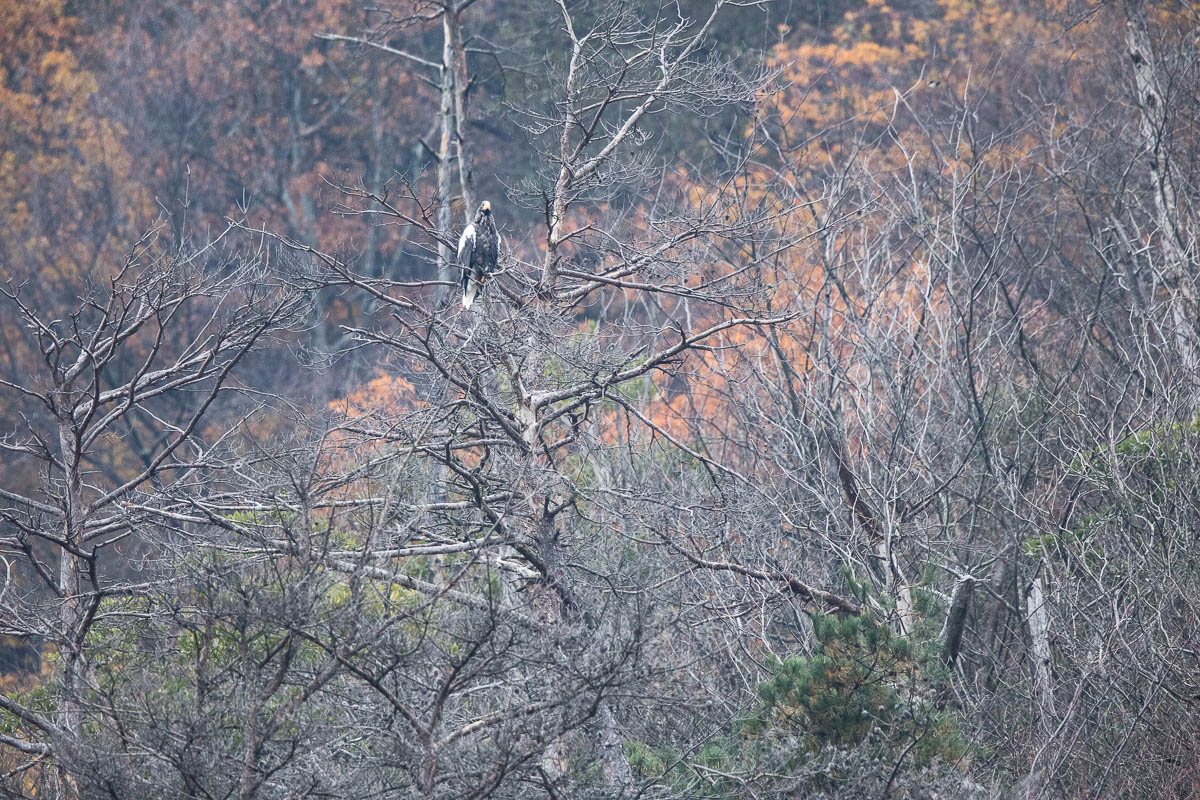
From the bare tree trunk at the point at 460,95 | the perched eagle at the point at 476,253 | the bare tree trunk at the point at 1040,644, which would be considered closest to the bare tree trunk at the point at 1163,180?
the bare tree trunk at the point at 1040,644

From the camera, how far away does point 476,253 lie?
8.22 meters

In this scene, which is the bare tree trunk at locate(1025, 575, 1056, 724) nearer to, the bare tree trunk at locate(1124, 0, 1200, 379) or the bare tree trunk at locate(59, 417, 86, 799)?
the bare tree trunk at locate(1124, 0, 1200, 379)

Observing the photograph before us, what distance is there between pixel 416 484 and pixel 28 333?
18617 millimetres

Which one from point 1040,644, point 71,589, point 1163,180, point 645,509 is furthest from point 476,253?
point 1163,180

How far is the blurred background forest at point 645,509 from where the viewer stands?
233 inches

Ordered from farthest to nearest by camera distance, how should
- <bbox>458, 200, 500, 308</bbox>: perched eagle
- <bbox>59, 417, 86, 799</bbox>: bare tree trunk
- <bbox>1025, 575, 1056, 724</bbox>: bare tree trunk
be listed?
<bbox>1025, 575, 1056, 724</bbox>: bare tree trunk → <bbox>458, 200, 500, 308</bbox>: perched eagle → <bbox>59, 417, 86, 799</bbox>: bare tree trunk

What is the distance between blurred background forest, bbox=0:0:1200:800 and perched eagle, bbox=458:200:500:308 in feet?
0.77

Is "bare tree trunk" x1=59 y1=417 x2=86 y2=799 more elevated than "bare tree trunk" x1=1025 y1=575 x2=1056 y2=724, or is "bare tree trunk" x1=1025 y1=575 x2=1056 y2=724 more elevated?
"bare tree trunk" x1=59 y1=417 x2=86 y2=799

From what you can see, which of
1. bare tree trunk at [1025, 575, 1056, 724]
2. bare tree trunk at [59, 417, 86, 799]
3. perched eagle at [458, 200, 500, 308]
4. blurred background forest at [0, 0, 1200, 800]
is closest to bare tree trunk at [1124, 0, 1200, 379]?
blurred background forest at [0, 0, 1200, 800]

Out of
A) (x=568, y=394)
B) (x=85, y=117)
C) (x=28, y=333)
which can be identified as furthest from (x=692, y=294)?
(x=85, y=117)

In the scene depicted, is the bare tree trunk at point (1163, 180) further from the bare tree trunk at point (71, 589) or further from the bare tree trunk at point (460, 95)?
the bare tree trunk at point (71, 589)

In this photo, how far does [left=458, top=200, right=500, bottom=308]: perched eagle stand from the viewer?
7859 millimetres

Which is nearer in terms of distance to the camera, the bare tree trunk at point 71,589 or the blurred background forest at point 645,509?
the blurred background forest at point 645,509

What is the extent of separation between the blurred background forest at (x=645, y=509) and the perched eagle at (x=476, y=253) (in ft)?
0.77
